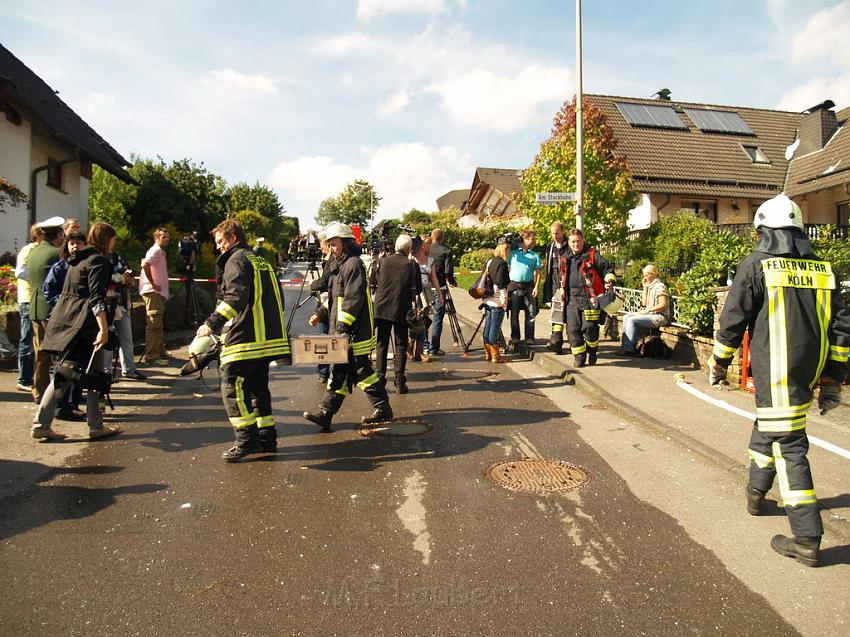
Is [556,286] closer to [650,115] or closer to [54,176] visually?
[54,176]

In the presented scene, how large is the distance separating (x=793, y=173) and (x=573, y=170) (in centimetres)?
1553

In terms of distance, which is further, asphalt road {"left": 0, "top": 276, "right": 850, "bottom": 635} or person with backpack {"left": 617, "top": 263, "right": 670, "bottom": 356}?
person with backpack {"left": 617, "top": 263, "right": 670, "bottom": 356}

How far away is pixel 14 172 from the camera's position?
57.5ft

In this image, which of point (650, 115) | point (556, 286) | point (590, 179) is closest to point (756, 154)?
point (650, 115)

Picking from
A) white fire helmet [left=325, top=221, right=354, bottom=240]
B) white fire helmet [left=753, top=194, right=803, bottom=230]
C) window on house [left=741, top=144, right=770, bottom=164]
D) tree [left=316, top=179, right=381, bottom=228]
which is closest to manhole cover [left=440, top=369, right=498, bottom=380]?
white fire helmet [left=325, top=221, right=354, bottom=240]

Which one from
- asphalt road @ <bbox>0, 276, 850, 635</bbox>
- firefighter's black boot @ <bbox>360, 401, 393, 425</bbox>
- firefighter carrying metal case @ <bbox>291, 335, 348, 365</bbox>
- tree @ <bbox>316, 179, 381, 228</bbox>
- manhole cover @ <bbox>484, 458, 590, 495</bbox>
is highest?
tree @ <bbox>316, 179, 381, 228</bbox>

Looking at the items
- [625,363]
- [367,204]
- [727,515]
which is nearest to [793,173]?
[625,363]

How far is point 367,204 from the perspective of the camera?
304 feet

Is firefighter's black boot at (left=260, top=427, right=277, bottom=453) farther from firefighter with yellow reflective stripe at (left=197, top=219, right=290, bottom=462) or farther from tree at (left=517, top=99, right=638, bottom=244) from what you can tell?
tree at (left=517, top=99, right=638, bottom=244)

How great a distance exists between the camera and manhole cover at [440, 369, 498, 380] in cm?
888

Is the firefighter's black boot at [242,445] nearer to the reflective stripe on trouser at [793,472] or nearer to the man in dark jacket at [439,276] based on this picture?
the reflective stripe on trouser at [793,472]

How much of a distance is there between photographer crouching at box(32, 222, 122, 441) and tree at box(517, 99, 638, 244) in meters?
14.1

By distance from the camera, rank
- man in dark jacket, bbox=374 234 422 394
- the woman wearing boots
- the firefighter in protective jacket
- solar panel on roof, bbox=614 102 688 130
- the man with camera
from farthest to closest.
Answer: solar panel on roof, bbox=614 102 688 130 < the woman wearing boots < the man with camera < the firefighter in protective jacket < man in dark jacket, bbox=374 234 422 394

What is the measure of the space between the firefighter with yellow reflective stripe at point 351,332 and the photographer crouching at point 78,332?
190cm
